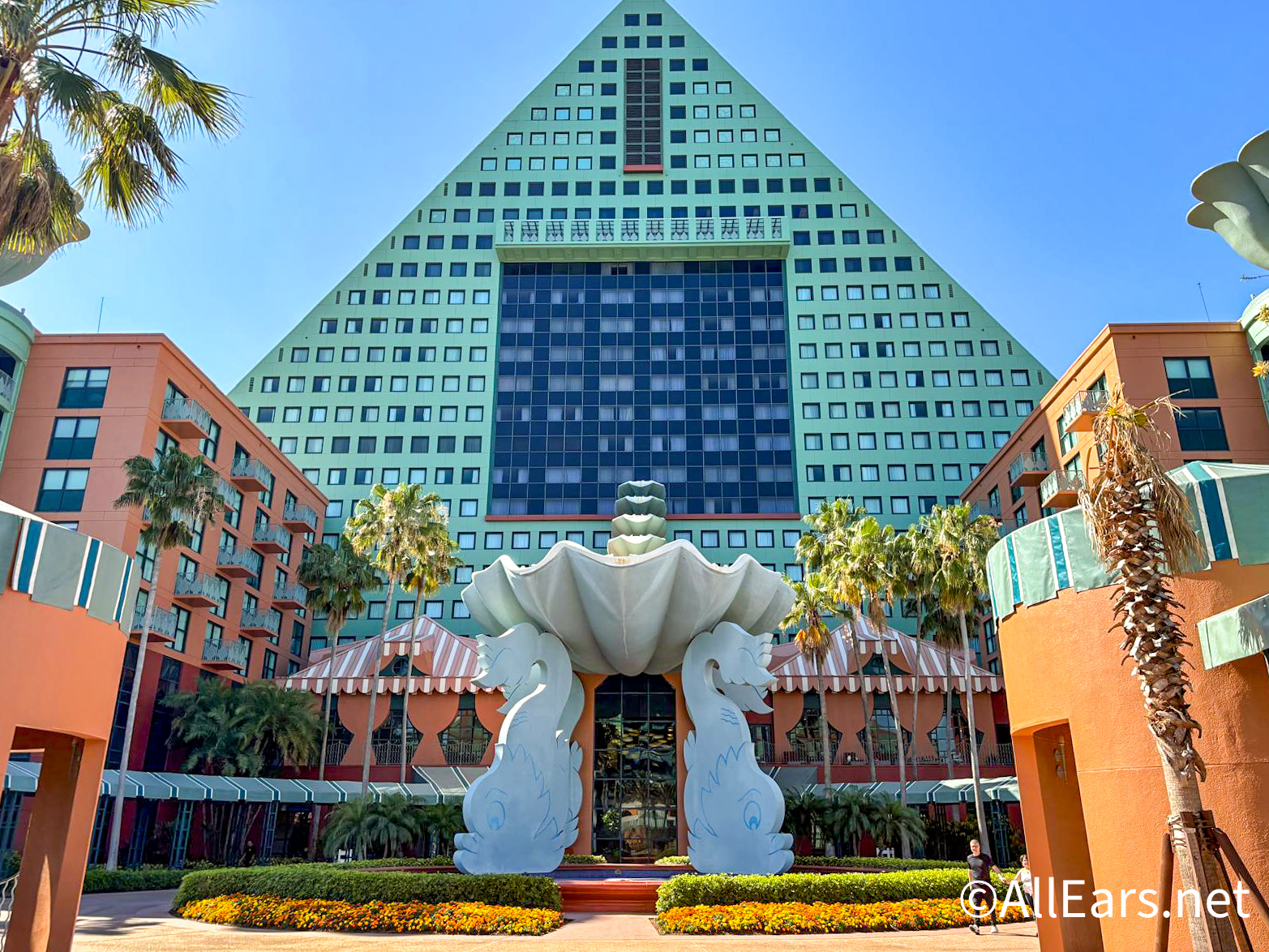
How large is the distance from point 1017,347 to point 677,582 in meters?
51.3

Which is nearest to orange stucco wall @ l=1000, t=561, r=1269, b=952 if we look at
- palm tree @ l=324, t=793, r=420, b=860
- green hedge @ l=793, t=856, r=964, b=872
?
green hedge @ l=793, t=856, r=964, b=872

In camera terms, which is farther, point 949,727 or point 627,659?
point 949,727

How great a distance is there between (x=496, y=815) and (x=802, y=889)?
8.47 meters

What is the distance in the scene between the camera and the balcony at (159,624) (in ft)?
130

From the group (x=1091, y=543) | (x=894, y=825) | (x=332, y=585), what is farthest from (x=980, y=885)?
(x=332, y=585)

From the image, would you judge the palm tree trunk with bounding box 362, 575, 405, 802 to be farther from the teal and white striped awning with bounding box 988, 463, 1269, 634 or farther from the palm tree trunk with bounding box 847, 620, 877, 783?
the teal and white striped awning with bounding box 988, 463, 1269, 634

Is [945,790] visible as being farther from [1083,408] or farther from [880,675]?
[1083,408]

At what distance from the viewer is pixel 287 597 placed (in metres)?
56.1

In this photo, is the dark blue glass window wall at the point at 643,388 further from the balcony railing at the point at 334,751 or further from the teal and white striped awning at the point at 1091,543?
the teal and white striped awning at the point at 1091,543

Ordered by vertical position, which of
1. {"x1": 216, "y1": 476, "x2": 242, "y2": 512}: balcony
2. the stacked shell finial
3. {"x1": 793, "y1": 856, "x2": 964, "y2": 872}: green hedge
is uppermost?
{"x1": 216, "y1": 476, "x2": 242, "y2": 512}: balcony

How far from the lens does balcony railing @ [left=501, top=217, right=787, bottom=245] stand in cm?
7150

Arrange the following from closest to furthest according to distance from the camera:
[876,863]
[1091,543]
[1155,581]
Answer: [1155,581]
[1091,543]
[876,863]

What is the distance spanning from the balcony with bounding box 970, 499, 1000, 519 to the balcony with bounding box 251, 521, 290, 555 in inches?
1551

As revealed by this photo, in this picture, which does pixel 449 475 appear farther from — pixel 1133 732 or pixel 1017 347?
pixel 1133 732
